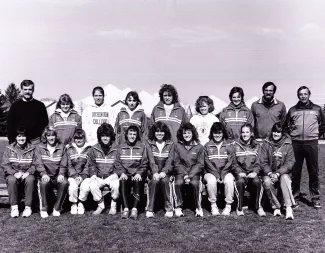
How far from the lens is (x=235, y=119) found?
6402mm

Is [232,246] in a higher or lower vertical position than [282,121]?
lower

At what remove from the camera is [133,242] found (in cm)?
442

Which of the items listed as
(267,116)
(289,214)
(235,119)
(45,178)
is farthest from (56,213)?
(267,116)

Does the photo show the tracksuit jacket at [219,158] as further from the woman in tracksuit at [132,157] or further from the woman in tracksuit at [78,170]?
the woman in tracksuit at [78,170]

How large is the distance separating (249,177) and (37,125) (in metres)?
3.52

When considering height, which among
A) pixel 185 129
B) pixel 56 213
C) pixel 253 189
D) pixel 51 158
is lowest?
pixel 56 213

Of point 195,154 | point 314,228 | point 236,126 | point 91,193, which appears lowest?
point 314,228

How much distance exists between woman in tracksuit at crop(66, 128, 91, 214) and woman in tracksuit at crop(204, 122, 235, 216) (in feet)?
6.12

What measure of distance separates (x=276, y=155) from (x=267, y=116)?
709mm

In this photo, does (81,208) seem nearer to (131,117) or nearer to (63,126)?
(63,126)

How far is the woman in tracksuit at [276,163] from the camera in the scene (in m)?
5.72

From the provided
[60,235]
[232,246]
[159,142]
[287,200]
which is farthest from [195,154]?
[60,235]

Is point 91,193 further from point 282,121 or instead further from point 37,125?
point 282,121

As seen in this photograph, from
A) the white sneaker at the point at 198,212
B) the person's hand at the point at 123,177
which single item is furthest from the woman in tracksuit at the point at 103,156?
the white sneaker at the point at 198,212
